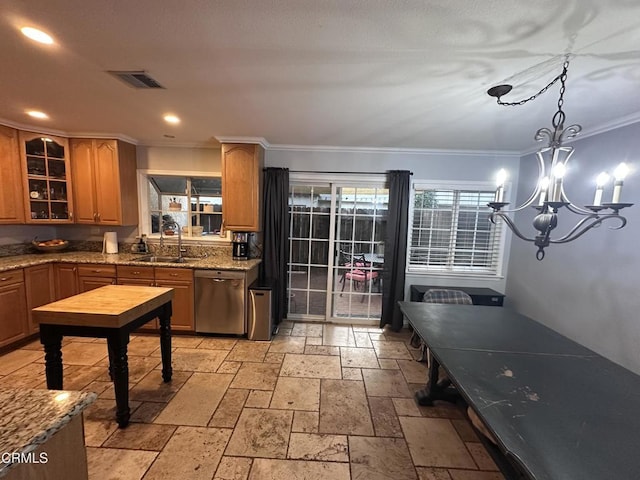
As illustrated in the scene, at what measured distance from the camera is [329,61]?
169 centimetres

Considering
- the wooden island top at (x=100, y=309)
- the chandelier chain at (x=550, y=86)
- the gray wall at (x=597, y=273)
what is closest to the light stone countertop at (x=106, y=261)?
the wooden island top at (x=100, y=309)

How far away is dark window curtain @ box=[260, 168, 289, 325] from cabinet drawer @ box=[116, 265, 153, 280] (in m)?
1.38

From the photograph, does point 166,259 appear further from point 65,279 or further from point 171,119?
point 171,119

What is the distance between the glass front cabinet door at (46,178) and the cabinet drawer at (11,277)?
80cm

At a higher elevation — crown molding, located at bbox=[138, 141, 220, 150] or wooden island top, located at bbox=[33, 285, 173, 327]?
crown molding, located at bbox=[138, 141, 220, 150]

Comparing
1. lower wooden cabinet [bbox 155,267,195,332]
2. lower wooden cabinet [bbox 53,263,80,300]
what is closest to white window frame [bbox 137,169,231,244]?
lower wooden cabinet [bbox 155,267,195,332]

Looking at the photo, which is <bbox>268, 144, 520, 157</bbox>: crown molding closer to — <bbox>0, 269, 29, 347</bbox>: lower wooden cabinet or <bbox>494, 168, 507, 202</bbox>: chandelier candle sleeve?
<bbox>494, 168, 507, 202</bbox>: chandelier candle sleeve

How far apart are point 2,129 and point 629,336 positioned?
22.2 ft

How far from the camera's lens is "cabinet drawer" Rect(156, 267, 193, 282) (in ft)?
11.0

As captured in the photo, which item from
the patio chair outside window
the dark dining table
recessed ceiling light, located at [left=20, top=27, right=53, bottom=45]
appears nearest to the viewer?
the dark dining table

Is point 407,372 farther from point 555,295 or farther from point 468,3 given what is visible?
point 468,3

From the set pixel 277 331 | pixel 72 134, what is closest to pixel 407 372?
pixel 277 331

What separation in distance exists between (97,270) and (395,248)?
385 centimetres

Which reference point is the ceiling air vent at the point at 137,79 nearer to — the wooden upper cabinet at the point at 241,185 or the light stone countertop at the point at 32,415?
the wooden upper cabinet at the point at 241,185
